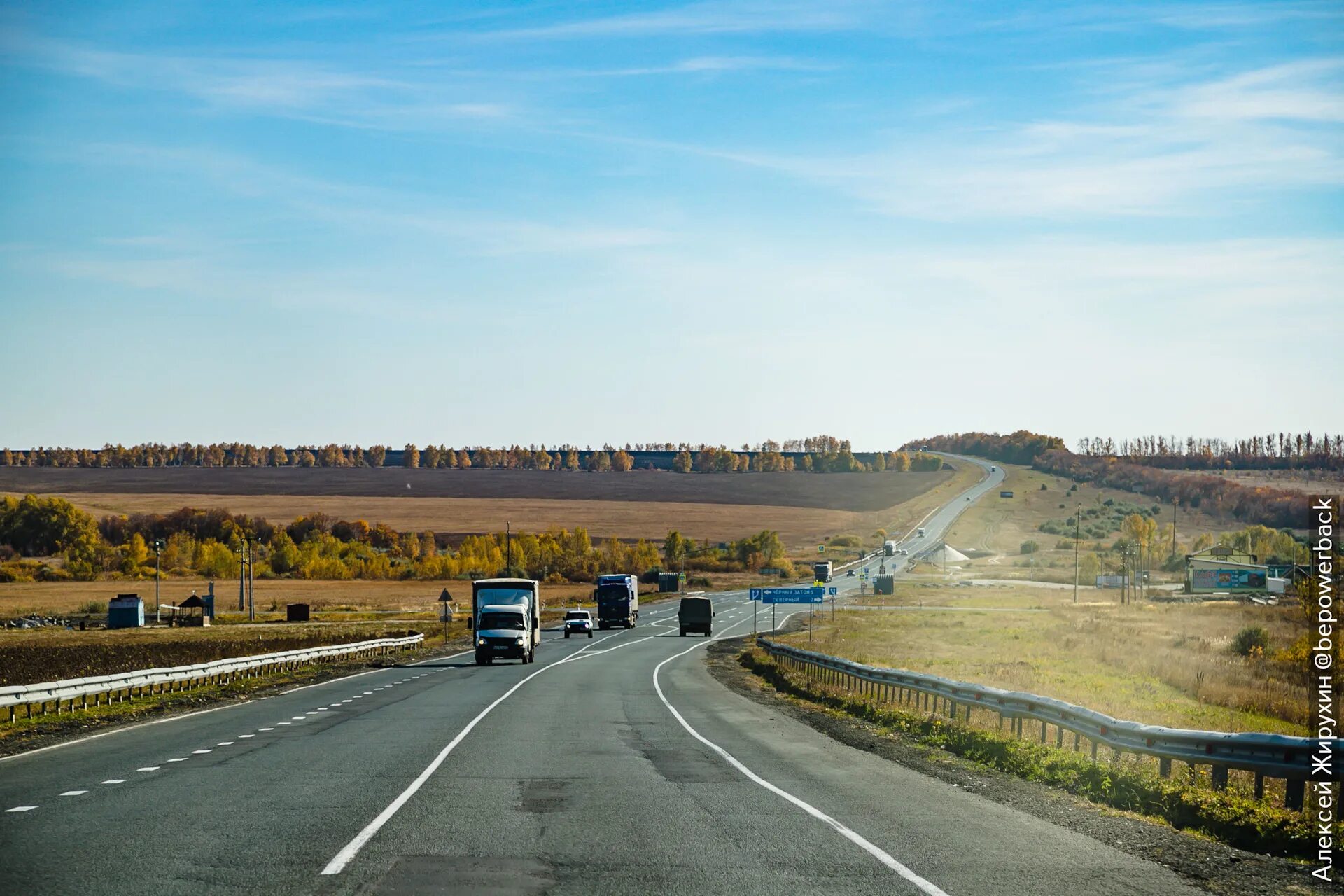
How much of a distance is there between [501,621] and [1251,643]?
1436 inches

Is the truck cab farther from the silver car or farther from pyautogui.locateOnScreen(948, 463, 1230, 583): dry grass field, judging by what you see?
pyautogui.locateOnScreen(948, 463, 1230, 583): dry grass field

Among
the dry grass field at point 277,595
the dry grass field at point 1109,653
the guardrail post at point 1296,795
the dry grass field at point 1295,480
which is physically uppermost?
the dry grass field at point 1295,480

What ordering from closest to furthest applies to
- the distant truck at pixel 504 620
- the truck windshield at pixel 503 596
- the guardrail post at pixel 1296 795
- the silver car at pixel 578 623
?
the guardrail post at pixel 1296 795 < the distant truck at pixel 504 620 < the truck windshield at pixel 503 596 < the silver car at pixel 578 623

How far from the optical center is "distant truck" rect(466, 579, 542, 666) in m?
52.7

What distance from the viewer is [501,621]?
5366 centimetres

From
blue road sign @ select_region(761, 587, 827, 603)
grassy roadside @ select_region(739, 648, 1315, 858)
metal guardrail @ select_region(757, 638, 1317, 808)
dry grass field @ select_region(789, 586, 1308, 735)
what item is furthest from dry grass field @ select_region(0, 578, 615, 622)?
grassy roadside @ select_region(739, 648, 1315, 858)

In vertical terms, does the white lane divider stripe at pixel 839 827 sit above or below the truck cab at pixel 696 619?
above

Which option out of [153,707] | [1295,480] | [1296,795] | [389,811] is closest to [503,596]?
[153,707]

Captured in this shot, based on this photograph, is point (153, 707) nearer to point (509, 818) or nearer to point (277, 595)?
point (509, 818)

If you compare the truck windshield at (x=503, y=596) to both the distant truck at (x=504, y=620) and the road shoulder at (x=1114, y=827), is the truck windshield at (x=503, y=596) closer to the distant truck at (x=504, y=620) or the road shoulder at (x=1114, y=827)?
the distant truck at (x=504, y=620)

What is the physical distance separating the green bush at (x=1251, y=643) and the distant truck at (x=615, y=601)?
4726 centimetres

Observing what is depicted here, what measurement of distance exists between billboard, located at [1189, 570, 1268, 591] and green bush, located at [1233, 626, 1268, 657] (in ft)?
207

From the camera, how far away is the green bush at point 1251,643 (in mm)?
56344

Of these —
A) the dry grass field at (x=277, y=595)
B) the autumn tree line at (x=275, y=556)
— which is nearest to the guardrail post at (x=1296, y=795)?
the dry grass field at (x=277, y=595)
